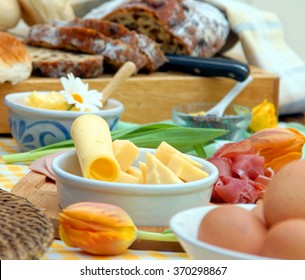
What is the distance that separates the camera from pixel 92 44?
1.66m

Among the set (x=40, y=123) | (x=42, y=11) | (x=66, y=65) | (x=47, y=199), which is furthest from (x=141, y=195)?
(x=42, y=11)

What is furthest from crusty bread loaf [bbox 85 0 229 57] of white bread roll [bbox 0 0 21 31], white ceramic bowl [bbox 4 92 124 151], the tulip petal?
the tulip petal

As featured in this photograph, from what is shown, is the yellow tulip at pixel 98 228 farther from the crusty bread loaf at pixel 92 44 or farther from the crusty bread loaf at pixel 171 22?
the crusty bread loaf at pixel 171 22

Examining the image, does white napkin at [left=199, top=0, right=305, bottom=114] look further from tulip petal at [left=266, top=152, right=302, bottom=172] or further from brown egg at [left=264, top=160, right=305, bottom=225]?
brown egg at [left=264, top=160, right=305, bottom=225]

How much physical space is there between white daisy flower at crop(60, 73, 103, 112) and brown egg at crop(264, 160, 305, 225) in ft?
2.41

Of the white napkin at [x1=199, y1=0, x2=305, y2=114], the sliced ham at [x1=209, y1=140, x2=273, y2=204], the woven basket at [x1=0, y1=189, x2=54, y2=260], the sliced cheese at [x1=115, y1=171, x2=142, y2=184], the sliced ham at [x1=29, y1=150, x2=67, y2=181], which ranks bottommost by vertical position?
the white napkin at [x1=199, y1=0, x2=305, y2=114]

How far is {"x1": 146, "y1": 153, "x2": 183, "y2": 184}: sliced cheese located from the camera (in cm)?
A: 87

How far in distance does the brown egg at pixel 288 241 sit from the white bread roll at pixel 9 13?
1.32 metres

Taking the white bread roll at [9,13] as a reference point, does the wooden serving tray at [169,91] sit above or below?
below

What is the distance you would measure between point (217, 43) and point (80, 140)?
1.07 m

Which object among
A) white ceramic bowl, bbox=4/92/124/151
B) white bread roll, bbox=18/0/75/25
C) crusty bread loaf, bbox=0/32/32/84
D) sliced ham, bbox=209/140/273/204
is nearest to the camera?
sliced ham, bbox=209/140/273/204

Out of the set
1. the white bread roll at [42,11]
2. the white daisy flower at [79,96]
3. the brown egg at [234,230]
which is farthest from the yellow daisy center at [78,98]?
the brown egg at [234,230]

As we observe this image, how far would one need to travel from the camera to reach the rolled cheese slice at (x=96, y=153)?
87 centimetres
